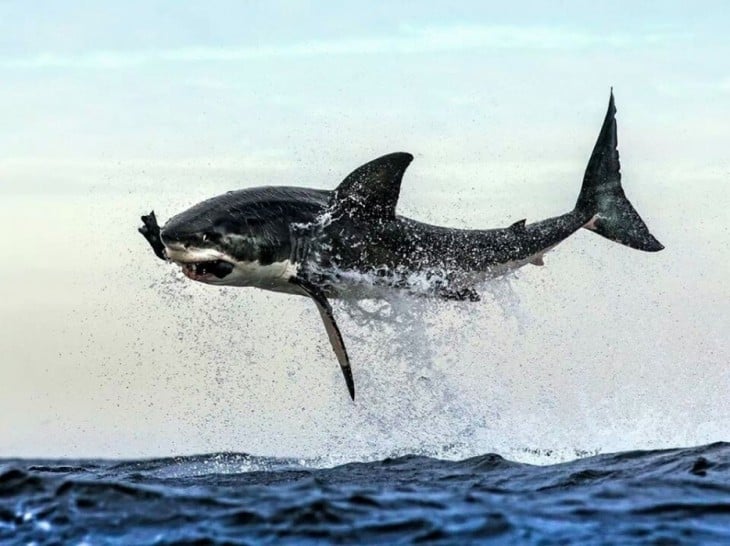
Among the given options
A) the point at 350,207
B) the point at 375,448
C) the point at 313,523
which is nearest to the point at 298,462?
the point at 375,448

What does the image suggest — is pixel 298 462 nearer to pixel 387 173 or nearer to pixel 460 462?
pixel 460 462

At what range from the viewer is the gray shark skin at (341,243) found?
15.5m

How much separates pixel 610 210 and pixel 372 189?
16.9ft

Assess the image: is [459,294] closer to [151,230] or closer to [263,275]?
[263,275]

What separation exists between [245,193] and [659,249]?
7691 mm

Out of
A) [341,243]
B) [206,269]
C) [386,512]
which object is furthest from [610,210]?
[386,512]

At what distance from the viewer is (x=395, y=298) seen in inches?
701

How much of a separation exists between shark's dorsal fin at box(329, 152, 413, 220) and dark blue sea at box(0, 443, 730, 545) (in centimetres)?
536

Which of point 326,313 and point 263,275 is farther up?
point 263,275

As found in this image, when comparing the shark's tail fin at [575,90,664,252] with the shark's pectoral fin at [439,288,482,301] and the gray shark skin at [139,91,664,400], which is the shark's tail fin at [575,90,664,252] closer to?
the gray shark skin at [139,91,664,400]

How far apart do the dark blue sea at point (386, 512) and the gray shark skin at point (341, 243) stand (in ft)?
14.9

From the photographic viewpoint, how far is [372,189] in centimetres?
1697

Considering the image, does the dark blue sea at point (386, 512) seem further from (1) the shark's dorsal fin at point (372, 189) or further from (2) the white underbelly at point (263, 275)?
(1) the shark's dorsal fin at point (372, 189)

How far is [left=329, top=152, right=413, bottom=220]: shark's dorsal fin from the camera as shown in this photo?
16703 millimetres
